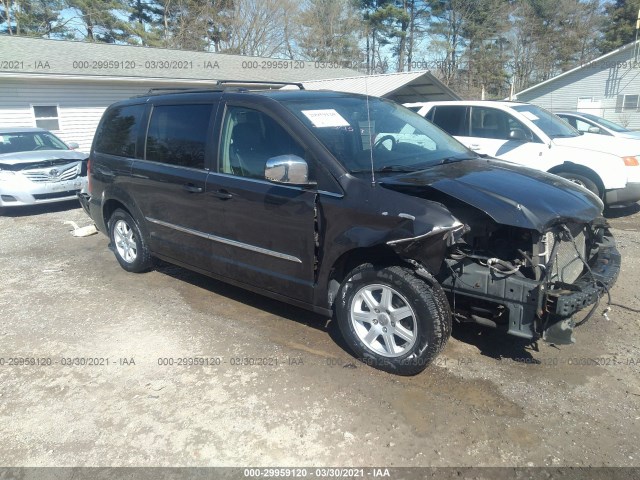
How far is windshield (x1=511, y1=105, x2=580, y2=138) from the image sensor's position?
802 cm

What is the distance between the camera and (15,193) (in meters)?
8.86

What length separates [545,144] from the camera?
25.1 feet

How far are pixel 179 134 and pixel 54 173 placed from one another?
584cm

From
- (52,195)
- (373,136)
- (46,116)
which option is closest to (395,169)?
(373,136)

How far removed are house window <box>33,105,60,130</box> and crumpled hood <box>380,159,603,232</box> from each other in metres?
14.6

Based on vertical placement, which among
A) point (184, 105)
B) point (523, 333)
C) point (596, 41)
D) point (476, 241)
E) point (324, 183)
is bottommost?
point (523, 333)

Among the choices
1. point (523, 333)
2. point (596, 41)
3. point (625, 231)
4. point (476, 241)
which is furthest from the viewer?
point (596, 41)

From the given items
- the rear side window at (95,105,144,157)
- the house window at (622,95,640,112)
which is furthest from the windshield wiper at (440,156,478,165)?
the house window at (622,95,640,112)

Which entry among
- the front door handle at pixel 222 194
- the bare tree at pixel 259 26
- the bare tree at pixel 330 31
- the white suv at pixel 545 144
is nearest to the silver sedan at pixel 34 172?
the front door handle at pixel 222 194

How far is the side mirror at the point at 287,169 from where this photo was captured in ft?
11.1

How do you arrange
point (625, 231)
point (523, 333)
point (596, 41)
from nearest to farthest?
point (523, 333)
point (625, 231)
point (596, 41)

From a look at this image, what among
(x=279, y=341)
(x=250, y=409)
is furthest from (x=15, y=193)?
(x=250, y=409)

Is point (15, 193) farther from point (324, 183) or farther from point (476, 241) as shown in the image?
point (476, 241)

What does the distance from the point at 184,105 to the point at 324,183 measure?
1868 millimetres
